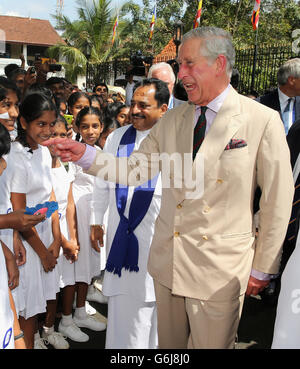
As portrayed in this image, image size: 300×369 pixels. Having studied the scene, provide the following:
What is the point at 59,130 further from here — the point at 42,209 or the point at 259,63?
the point at 259,63

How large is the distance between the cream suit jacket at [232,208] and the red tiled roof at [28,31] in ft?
107

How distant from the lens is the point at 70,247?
3.38m

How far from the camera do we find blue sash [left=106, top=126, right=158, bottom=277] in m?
2.91

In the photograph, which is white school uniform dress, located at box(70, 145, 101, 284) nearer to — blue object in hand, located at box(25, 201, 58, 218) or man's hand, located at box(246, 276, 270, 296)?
blue object in hand, located at box(25, 201, 58, 218)

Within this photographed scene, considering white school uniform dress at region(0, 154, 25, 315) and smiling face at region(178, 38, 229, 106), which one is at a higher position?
smiling face at region(178, 38, 229, 106)

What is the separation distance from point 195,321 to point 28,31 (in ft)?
121

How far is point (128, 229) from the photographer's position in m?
2.94

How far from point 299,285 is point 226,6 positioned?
877 inches

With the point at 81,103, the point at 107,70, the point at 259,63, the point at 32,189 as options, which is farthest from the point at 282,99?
the point at 107,70

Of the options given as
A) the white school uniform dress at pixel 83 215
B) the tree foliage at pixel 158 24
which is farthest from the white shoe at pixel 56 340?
the tree foliage at pixel 158 24

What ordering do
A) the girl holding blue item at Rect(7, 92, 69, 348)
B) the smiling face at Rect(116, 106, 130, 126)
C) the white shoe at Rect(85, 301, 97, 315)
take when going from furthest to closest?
1. the smiling face at Rect(116, 106, 130, 126)
2. the white shoe at Rect(85, 301, 97, 315)
3. the girl holding blue item at Rect(7, 92, 69, 348)

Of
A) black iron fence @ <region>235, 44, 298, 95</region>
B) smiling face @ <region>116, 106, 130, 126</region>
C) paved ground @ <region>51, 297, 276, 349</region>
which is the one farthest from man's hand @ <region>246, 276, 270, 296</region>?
black iron fence @ <region>235, 44, 298, 95</region>

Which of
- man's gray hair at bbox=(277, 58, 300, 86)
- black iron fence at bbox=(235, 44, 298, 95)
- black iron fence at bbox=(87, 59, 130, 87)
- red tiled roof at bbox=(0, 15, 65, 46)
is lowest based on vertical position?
man's gray hair at bbox=(277, 58, 300, 86)

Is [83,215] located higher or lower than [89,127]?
lower
